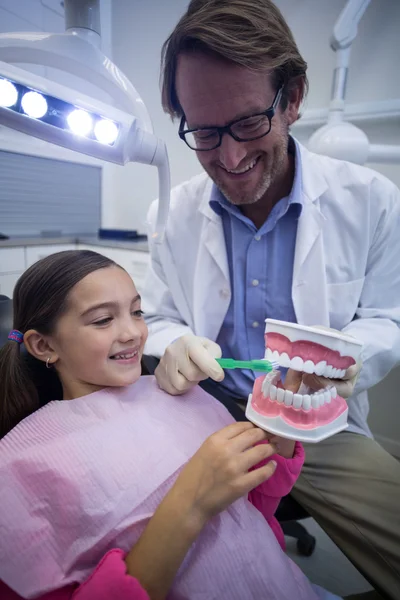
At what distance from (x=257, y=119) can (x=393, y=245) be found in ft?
1.72

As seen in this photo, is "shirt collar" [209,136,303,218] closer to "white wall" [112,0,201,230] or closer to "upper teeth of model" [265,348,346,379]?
"white wall" [112,0,201,230]

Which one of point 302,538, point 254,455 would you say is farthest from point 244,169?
point 302,538

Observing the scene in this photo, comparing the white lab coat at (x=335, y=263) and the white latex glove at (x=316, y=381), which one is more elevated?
the white lab coat at (x=335, y=263)

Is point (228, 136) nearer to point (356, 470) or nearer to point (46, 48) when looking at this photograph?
point (46, 48)

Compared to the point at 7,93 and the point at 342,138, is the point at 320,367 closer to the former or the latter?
the point at 7,93

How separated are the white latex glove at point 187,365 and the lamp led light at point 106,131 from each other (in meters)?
0.40

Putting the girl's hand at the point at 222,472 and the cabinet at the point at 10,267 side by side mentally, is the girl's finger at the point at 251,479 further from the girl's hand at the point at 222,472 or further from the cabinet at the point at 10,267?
the cabinet at the point at 10,267

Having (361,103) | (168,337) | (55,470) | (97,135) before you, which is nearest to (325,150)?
(361,103)

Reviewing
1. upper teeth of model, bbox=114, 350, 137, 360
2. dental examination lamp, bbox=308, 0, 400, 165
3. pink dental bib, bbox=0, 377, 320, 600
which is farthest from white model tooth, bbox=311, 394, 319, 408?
dental examination lamp, bbox=308, 0, 400, 165

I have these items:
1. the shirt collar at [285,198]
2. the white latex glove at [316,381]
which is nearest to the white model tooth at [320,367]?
the white latex glove at [316,381]

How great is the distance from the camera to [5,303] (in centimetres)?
82

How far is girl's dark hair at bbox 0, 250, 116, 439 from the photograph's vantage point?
2.38 ft

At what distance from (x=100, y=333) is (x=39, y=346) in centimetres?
15

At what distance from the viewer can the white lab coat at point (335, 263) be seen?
3.15ft
